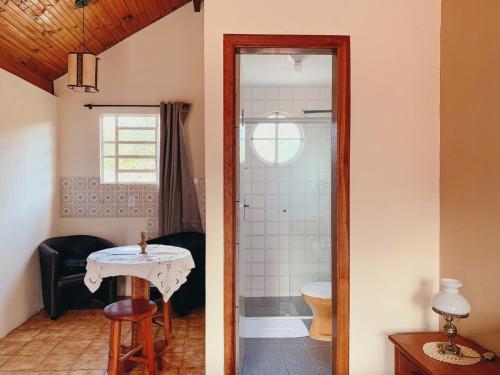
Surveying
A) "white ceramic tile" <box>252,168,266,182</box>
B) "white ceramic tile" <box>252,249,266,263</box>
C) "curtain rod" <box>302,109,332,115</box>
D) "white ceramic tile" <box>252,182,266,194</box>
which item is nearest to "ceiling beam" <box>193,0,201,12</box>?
"curtain rod" <box>302,109,332,115</box>

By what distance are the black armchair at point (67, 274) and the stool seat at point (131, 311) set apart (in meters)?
1.26

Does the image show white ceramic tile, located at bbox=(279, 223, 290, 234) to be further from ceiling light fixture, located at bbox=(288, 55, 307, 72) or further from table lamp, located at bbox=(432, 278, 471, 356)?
table lamp, located at bbox=(432, 278, 471, 356)

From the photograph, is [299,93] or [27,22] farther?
[299,93]

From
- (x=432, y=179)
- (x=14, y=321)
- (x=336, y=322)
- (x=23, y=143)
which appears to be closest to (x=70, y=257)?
(x=14, y=321)

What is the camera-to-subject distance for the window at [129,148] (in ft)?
13.2

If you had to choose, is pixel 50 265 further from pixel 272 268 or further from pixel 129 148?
pixel 272 268

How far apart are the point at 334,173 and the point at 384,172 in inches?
10.3

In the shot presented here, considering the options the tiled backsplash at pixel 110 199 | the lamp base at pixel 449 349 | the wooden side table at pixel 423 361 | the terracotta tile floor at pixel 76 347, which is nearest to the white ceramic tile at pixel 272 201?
the tiled backsplash at pixel 110 199

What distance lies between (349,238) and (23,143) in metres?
3.01

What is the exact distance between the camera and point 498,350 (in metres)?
1.50

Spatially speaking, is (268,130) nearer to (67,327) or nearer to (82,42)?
(82,42)

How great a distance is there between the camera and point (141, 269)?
227 cm

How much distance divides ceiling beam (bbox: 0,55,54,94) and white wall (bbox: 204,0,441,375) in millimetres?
2402

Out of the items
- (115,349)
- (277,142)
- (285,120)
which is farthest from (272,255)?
(115,349)
